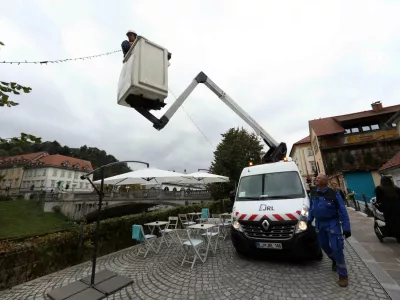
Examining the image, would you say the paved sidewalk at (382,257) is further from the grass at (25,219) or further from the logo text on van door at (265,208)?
the grass at (25,219)

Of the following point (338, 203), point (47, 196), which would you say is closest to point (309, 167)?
point (338, 203)

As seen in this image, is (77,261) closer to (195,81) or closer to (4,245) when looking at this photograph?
(4,245)

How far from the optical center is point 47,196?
4022cm

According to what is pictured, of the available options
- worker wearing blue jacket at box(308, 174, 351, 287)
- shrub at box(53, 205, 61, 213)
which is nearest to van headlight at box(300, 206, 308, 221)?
worker wearing blue jacket at box(308, 174, 351, 287)

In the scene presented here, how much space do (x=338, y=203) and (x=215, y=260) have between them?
3.47 meters

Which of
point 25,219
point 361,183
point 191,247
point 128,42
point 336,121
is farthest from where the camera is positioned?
point 25,219

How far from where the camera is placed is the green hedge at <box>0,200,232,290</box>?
14.5ft

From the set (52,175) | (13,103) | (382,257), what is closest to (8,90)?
(13,103)

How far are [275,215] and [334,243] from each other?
1215 millimetres

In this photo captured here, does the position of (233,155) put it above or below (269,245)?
above

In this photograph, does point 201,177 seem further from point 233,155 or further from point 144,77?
point 233,155

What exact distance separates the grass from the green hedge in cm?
2804

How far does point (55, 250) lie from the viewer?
5.30 metres

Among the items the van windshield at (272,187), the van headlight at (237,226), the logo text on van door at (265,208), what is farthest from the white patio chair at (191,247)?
the logo text on van door at (265,208)
